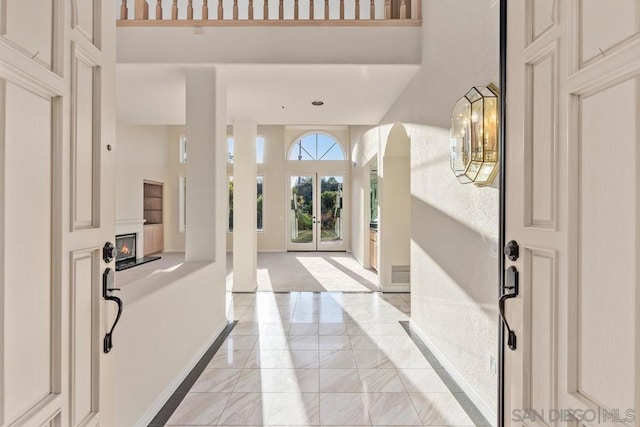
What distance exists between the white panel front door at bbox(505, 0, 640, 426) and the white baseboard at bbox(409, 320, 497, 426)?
119 centimetres

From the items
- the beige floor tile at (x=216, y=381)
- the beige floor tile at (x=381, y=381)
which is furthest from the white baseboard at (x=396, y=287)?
the beige floor tile at (x=216, y=381)

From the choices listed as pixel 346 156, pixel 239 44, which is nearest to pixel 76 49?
pixel 239 44

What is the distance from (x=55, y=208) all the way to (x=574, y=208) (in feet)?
4.17

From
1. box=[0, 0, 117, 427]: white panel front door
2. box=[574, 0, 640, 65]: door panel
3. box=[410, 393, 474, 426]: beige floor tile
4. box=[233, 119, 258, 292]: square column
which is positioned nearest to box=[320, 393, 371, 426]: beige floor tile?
box=[410, 393, 474, 426]: beige floor tile

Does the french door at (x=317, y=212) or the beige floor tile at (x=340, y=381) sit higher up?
the french door at (x=317, y=212)

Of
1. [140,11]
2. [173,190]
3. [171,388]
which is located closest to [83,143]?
[171,388]

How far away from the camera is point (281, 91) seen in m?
4.03

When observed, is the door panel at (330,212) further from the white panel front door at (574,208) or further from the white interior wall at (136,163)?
the white panel front door at (574,208)

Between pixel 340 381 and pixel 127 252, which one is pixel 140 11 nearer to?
pixel 340 381

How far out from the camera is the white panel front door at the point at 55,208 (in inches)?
29.2

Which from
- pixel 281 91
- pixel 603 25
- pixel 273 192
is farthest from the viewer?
pixel 273 192

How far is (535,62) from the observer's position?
998mm

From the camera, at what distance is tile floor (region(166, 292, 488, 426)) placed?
7.20 feet

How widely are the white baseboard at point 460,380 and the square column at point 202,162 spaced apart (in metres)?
2.18
